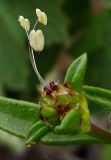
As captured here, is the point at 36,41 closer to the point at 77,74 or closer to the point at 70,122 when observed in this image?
the point at 77,74

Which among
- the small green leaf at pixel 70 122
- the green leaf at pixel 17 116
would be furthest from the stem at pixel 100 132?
the green leaf at pixel 17 116

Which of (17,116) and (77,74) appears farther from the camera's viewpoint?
(17,116)

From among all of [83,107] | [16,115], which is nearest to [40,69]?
[16,115]

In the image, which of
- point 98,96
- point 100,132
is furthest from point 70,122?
point 98,96

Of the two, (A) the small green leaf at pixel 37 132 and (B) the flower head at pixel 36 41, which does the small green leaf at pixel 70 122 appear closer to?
(A) the small green leaf at pixel 37 132

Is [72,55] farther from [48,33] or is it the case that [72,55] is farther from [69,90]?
[69,90]

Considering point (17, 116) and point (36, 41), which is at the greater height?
point (36, 41)
